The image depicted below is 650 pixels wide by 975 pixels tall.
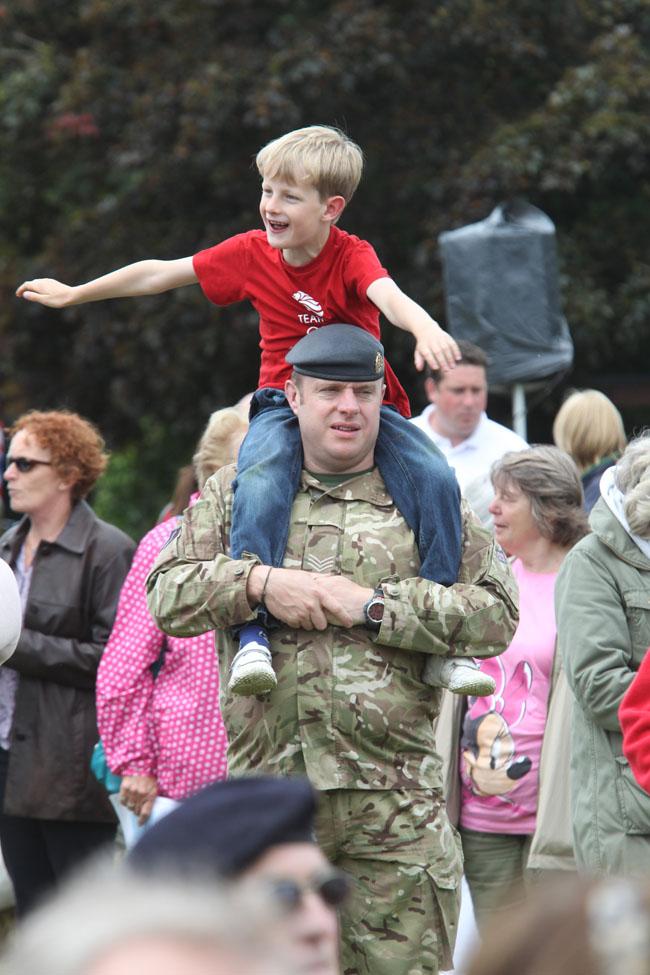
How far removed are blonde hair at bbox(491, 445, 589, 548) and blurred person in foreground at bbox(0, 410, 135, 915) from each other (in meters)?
1.88

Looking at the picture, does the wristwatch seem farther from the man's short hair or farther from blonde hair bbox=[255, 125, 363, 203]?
the man's short hair

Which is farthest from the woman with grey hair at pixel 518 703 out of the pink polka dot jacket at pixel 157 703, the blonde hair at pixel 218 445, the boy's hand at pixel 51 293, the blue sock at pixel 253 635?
the boy's hand at pixel 51 293

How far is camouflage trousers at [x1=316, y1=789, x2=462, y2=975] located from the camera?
4.24m

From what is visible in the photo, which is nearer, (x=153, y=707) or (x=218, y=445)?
(x=153, y=707)

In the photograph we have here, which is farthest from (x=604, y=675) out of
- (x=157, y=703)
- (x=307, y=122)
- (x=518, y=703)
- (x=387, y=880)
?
(x=307, y=122)

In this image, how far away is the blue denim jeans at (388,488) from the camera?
434 centimetres

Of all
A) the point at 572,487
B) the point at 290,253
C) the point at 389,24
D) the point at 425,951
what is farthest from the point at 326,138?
the point at 389,24

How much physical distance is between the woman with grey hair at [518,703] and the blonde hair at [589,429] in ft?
4.71

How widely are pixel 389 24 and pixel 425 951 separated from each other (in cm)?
1275

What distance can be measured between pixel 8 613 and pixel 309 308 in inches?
48.4

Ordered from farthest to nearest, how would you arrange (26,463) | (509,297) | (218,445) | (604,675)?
(509,297)
(26,463)
(218,445)
(604,675)

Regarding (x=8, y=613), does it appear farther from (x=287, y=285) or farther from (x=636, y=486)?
(x=636, y=486)

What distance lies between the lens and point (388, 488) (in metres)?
4.50

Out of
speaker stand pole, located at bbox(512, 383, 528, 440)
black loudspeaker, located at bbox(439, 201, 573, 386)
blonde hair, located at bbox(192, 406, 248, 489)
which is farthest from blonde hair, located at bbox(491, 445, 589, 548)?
black loudspeaker, located at bbox(439, 201, 573, 386)
